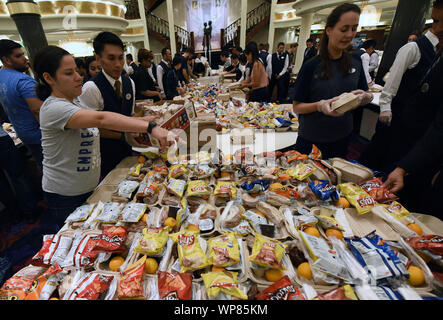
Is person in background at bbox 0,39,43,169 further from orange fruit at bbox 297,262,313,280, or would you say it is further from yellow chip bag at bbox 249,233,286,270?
orange fruit at bbox 297,262,313,280

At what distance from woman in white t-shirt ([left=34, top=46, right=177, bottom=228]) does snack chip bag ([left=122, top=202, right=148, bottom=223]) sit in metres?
0.42

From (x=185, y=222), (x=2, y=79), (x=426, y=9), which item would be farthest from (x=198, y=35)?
(x=185, y=222)

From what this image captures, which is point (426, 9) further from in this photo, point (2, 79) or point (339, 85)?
point (2, 79)

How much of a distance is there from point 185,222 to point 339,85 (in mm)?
1622

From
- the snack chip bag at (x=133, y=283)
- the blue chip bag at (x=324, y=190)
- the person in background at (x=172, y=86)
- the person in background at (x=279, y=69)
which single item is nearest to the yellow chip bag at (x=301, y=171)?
the blue chip bag at (x=324, y=190)

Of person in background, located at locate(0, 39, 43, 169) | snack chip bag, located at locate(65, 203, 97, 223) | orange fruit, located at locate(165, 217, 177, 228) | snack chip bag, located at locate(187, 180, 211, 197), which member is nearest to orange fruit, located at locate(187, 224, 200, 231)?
orange fruit, located at locate(165, 217, 177, 228)

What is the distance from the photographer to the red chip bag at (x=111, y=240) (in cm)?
97

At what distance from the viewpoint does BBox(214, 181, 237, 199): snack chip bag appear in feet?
4.41

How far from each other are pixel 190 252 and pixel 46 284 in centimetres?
62

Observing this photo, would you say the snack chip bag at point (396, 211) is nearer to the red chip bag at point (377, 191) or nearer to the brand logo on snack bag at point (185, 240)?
the red chip bag at point (377, 191)

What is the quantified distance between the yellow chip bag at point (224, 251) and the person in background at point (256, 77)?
435cm

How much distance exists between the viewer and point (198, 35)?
717 inches

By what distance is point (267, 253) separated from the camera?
0.92 meters

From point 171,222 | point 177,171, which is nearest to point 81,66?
point 177,171
